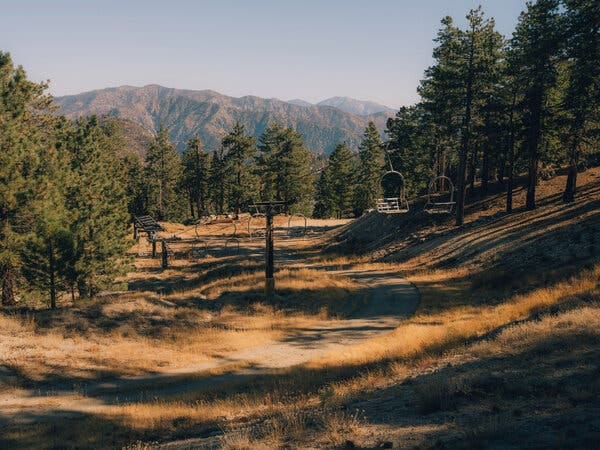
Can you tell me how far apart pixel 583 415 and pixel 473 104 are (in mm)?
33236

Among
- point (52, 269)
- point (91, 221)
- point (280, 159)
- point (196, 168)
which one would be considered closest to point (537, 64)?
point (91, 221)

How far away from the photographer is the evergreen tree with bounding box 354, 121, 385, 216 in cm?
7556

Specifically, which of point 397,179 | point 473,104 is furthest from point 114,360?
point 397,179

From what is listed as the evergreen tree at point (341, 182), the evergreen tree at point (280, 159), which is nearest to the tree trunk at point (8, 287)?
the evergreen tree at point (280, 159)

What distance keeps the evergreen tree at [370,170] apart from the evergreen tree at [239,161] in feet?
65.7

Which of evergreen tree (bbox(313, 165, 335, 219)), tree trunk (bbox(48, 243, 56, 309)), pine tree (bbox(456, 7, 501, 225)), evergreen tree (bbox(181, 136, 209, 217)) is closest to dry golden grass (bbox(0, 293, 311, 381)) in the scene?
tree trunk (bbox(48, 243, 56, 309))

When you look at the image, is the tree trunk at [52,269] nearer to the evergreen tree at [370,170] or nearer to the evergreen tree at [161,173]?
the evergreen tree at [161,173]

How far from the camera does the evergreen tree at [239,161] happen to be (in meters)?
77.5

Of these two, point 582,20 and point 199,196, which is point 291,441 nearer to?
point 582,20

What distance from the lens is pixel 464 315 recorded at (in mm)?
20844

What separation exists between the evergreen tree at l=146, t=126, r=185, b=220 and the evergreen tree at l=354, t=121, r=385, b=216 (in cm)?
3560

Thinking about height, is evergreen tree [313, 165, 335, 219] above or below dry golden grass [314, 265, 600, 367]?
above

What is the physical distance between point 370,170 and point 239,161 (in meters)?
23.5

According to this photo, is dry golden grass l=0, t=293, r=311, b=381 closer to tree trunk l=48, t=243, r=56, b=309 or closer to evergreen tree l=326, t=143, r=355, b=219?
tree trunk l=48, t=243, r=56, b=309
